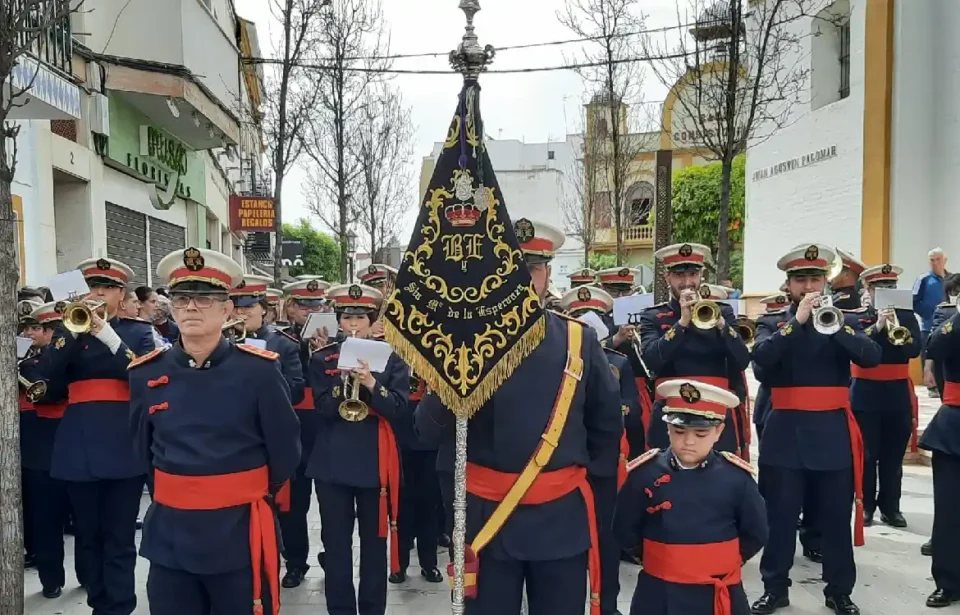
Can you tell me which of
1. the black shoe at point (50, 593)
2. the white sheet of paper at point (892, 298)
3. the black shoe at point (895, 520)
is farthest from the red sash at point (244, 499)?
the black shoe at point (895, 520)

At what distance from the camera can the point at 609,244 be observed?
43844 millimetres

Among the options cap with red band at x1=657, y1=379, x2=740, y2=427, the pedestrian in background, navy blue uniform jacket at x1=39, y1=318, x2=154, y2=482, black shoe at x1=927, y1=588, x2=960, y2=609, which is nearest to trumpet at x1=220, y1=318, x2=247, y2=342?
navy blue uniform jacket at x1=39, y1=318, x2=154, y2=482

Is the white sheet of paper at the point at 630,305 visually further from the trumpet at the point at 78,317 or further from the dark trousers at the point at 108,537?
the trumpet at the point at 78,317

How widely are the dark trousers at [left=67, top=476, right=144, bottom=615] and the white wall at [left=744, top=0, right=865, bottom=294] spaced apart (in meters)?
14.0

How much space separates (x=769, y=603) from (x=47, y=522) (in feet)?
16.8

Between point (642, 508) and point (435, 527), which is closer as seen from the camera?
point (642, 508)

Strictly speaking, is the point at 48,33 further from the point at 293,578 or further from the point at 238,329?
the point at 293,578

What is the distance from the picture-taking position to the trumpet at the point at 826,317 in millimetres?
5031

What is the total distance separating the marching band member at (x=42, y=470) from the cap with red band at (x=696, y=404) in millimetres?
4294

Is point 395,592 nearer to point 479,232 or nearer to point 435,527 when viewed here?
point 435,527

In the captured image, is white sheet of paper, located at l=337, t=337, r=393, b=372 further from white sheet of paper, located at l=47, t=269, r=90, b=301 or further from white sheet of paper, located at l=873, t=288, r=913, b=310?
white sheet of paper, located at l=873, t=288, r=913, b=310

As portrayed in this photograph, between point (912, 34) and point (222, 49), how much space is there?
13.1 meters

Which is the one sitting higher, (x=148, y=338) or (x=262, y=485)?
(x=148, y=338)

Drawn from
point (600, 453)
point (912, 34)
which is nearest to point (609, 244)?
point (912, 34)
